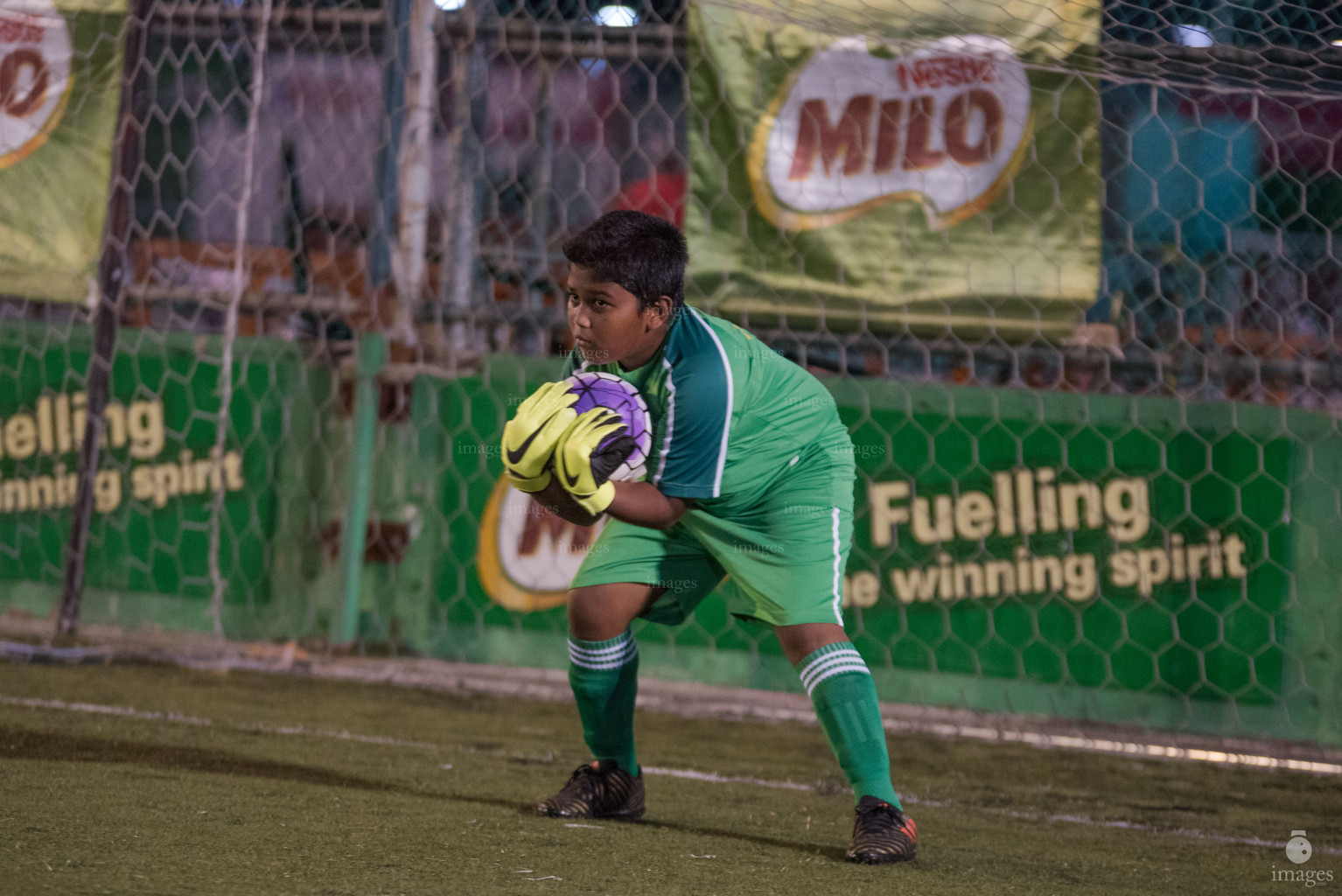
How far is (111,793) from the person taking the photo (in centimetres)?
243

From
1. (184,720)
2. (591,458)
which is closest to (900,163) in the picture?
(591,458)

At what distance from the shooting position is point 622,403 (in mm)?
2273

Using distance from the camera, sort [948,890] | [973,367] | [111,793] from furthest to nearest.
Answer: [973,367], [111,793], [948,890]

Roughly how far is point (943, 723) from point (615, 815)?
1.63m

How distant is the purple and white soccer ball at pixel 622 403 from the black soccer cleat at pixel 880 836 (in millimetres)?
698

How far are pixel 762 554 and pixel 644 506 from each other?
0.94 ft

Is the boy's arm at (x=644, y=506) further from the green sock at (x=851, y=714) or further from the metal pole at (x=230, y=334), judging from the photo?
the metal pole at (x=230, y=334)

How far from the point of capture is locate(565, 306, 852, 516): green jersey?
88.6 inches

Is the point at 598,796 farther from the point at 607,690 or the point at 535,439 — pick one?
the point at 535,439

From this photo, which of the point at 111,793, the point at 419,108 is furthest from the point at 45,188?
the point at 111,793

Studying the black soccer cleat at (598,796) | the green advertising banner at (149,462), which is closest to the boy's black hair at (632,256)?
the black soccer cleat at (598,796)

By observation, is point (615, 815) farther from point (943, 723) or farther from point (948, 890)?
point (943, 723)

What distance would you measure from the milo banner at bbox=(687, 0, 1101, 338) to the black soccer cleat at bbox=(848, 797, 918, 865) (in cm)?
221

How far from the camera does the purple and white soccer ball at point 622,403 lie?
2.24 meters
